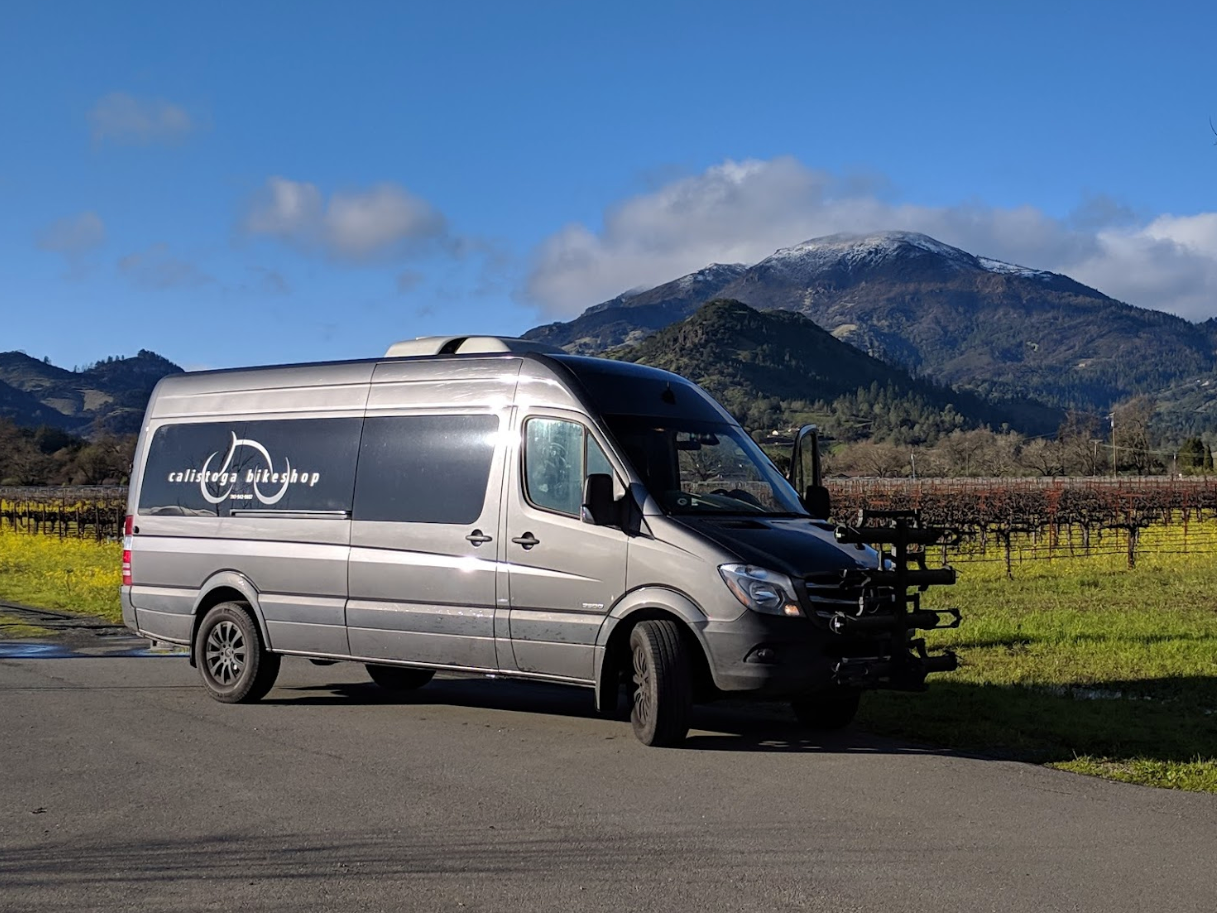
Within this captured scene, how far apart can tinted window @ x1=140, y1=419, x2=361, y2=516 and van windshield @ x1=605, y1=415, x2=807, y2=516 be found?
2.49 metres

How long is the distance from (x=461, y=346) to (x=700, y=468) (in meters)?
2.43

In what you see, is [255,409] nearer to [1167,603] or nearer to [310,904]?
[310,904]

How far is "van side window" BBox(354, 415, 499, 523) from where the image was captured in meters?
9.57

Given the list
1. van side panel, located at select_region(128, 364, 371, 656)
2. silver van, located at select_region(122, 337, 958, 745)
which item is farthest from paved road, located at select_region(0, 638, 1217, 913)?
van side panel, located at select_region(128, 364, 371, 656)

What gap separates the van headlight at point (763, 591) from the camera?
8.20 metres

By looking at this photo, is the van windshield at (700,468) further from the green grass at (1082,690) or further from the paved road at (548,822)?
the green grass at (1082,690)

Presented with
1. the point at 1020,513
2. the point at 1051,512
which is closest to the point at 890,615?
the point at 1051,512

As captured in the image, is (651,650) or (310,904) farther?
(651,650)

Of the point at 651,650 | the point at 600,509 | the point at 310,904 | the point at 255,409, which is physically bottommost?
the point at 310,904

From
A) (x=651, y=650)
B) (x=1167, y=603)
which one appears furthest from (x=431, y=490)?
(x=1167, y=603)

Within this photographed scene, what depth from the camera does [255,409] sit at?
36.4 feet

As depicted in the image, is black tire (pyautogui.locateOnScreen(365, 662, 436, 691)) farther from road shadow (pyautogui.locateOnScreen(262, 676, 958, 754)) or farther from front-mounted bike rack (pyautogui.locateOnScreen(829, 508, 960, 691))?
front-mounted bike rack (pyautogui.locateOnScreen(829, 508, 960, 691))

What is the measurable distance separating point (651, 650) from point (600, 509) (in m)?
0.99

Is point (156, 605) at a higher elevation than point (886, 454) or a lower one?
lower
